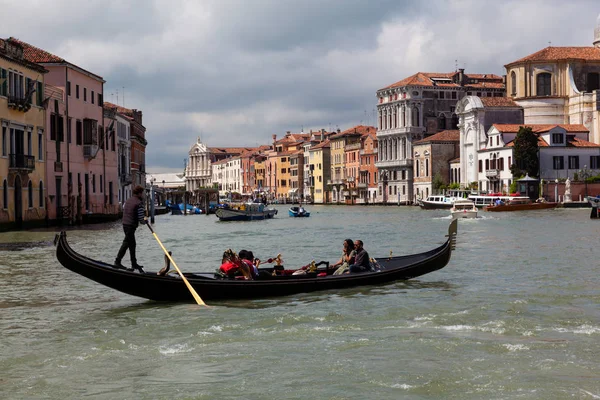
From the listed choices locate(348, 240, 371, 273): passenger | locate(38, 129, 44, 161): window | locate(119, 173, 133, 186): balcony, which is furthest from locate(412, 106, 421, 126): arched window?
locate(348, 240, 371, 273): passenger

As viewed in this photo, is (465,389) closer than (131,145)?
Yes

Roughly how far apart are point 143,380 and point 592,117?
58.0 meters

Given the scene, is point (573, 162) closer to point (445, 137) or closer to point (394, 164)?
point (445, 137)

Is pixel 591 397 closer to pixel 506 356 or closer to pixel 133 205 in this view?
pixel 506 356

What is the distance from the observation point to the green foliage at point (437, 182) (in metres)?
69.8

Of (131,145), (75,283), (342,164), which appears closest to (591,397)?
(75,283)

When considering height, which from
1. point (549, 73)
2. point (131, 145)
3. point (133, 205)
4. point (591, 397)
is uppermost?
point (549, 73)

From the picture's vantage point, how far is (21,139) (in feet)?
95.3

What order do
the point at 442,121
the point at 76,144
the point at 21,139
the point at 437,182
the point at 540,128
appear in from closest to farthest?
the point at 21,139 < the point at 76,144 < the point at 540,128 < the point at 437,182 < the point at 442,121

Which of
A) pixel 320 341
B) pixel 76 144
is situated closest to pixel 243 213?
pixel 76 144

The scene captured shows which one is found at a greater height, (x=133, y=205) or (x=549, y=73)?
(x=549, y=73)

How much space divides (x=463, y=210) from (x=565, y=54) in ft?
84.3

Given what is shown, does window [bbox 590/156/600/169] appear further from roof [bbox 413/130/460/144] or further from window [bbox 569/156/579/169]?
roof [bbox 413/130/460/144]

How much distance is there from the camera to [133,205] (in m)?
11.8
